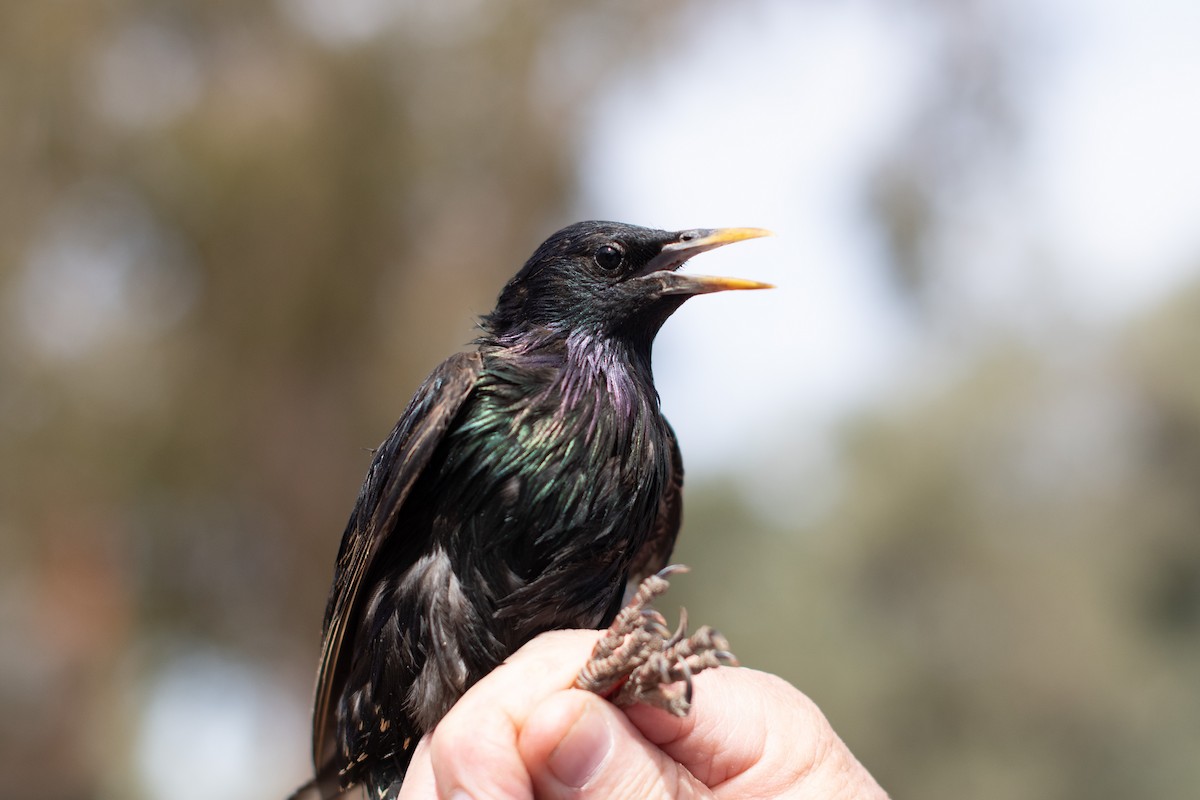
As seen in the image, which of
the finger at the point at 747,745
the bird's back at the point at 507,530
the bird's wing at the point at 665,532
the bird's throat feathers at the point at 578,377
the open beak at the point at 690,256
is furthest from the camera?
the bird's wing at the point at 665,532

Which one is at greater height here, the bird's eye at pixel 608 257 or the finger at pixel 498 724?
the bird's eye at pixel 608 257

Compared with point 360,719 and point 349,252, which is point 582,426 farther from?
point 349,252

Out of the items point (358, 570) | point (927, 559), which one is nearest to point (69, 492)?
point (358, 570)

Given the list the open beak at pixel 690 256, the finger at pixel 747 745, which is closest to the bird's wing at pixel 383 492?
the open beak at pixel 690 256

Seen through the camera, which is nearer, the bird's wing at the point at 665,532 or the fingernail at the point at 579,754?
the fingernail at the point at 579,754

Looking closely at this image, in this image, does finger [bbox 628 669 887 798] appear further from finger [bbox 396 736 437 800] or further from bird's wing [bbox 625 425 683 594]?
bird's wing [bbox 625 425 683 594]

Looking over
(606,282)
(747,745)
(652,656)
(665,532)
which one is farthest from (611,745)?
(606,282)

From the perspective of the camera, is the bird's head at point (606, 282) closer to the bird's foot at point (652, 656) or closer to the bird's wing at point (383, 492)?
the bird's wing at point (383, 492)

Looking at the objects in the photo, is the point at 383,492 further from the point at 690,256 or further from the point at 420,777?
the point at 690,256
